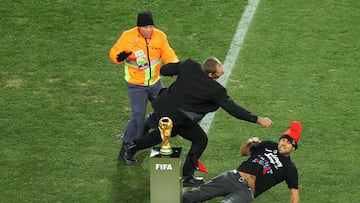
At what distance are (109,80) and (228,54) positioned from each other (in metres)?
1.70

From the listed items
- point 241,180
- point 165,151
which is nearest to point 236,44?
point 241,180

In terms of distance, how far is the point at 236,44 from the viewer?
13.4 metres

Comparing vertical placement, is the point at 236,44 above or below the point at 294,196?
above

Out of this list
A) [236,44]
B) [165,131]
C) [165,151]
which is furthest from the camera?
[236,44]

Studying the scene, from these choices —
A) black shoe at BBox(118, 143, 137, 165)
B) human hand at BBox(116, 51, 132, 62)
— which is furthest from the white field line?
human hand at BBox(116, 51, 132, 62)

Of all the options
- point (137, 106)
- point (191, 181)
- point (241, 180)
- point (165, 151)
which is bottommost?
point (191, 181)

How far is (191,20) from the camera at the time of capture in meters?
13.9

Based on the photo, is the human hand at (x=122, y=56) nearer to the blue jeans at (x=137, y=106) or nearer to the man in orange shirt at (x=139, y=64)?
the man in orange shirt at (x=139, y=64)

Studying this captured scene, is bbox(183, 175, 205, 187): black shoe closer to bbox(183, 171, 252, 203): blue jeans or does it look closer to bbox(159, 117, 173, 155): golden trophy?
bbox(183, 171, 252, 203): blue jeans

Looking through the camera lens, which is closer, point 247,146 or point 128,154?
point 247,146

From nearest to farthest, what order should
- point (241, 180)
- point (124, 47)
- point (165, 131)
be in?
1. point (165, 131)
2. point (241, 180)
3. point (124, 47)

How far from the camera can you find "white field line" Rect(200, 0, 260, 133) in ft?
38.3

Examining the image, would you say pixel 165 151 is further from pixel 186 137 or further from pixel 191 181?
pixel 191 181

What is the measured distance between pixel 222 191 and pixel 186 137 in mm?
812
